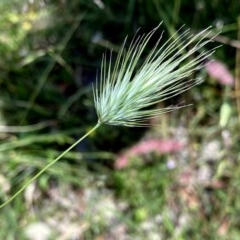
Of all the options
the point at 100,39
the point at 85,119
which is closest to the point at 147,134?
the point at 85,119

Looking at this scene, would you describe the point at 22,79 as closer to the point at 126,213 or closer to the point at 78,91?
the point at 78,91

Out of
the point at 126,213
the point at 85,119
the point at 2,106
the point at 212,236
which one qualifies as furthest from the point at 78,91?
the point at 212,236

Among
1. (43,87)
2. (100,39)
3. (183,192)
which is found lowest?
(183,192)

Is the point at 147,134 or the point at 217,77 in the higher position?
the point at 217,77

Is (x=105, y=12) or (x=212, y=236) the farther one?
(x=105, y=12)

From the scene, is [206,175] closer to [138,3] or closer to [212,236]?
[212,236]

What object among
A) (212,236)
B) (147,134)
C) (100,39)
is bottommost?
(212,236)
